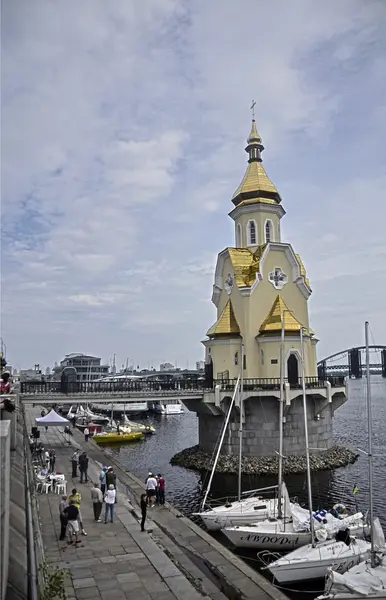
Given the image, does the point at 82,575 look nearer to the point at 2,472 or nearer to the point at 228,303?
the point at 2,472

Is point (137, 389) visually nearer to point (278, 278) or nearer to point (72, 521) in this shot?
point (278, 278)

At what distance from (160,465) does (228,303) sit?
12056 mm

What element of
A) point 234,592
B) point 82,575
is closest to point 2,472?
point 82,575

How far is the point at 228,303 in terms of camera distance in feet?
115

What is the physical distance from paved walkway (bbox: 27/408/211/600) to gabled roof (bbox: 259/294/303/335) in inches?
691

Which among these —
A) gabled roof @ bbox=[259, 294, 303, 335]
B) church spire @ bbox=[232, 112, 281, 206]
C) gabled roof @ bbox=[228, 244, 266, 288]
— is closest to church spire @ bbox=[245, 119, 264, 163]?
church spire @ bbox=[232, 112, 281, 206]

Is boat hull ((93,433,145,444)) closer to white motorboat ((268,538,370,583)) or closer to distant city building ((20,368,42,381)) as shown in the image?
white motorboat ((268,538,370,583))

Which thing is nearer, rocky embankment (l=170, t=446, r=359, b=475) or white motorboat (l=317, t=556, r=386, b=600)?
white motorboat (l=317, t=556, r=386, b=600)

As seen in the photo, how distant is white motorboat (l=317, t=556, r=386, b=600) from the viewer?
1290 cm

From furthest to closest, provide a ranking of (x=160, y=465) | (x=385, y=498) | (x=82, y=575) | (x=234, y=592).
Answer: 1. (x=160, y=465)
2. (x=385, y=498)
3. (x=234, y=592)
4. (x=82, y=575)

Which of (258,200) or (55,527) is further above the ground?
(258,200)

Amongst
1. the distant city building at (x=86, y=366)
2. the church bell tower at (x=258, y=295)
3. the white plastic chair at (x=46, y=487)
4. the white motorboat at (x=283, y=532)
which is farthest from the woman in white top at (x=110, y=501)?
the distant city building at (x=86, y=366)

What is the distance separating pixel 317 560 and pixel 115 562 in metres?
6.56

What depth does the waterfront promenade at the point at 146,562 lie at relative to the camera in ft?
35.4
